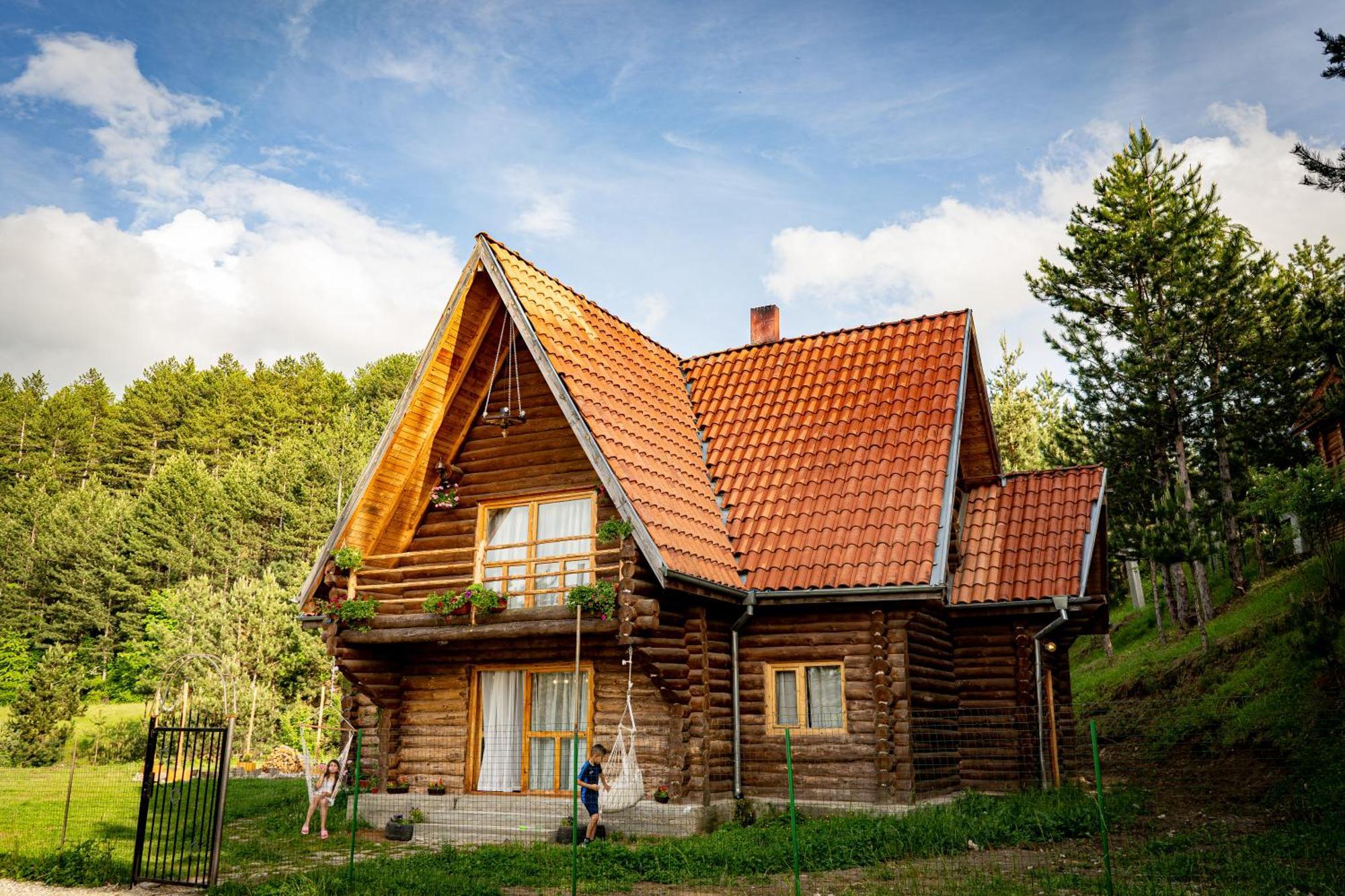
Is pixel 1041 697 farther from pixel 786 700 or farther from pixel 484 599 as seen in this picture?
pixel 484 599

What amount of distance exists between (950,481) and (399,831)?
385 inches

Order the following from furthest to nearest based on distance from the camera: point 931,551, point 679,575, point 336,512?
point 336,512 < point 931,551 < point 679,575

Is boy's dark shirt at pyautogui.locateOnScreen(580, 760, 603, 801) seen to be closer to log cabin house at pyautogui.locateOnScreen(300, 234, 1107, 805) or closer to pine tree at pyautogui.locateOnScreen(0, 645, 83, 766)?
log cabin house at pyautogui.locateOnScreen(300, 234, 1107, 805)

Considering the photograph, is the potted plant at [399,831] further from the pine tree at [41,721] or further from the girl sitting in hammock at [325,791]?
the pine tree at [41,721]

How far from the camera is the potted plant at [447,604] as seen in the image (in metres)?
14.3

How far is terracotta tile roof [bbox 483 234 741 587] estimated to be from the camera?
13875mm

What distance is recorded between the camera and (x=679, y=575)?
12852 millimetres

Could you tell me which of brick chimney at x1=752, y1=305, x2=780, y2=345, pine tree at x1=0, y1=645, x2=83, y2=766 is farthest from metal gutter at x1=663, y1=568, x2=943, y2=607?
pine tree at x1=0, y1=645, x2=83, y2=766

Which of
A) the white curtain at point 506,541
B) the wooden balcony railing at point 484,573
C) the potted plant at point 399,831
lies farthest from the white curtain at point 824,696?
the potted plant at point 399,831

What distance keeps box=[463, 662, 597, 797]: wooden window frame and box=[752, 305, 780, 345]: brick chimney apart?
29.3 ft

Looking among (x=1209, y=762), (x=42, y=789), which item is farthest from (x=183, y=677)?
(x=1209, y=762)

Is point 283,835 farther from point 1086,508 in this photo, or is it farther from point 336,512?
point 336,512

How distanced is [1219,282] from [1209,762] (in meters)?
15.5

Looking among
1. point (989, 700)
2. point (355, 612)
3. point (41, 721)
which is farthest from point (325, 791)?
point (41, 721)
